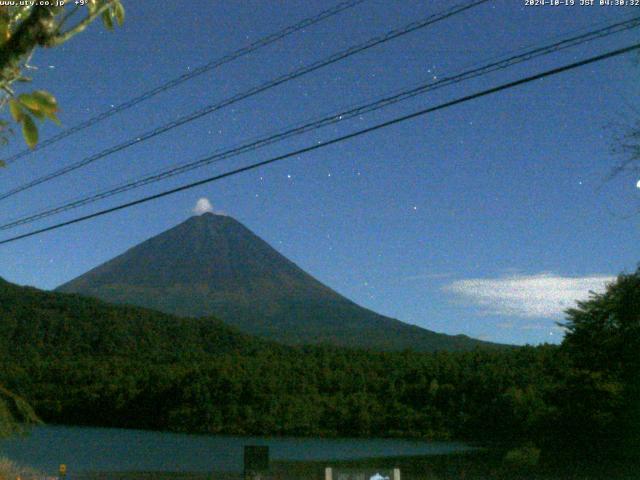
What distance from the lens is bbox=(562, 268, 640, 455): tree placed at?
969 inches

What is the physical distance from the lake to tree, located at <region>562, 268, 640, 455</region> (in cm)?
1721

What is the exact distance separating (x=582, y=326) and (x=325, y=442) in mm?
36147

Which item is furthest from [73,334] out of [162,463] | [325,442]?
[162,463]

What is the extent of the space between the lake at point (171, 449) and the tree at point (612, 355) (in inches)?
678

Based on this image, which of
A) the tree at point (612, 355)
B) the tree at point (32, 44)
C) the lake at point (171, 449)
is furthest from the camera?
the lake at point (171, 449)

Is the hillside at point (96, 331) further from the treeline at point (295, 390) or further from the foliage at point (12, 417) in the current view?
the foliage at point (12, 417)

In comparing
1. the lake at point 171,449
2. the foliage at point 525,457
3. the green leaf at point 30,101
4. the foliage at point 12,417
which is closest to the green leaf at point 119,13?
the green leaf at point 30,101

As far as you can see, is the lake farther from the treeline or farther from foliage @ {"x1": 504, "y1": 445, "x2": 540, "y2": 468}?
foliage @ {"x1": 504, "y1": 445, "x2": 540, "y2": 468}

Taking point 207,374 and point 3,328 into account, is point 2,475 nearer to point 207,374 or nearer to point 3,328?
point 207,374

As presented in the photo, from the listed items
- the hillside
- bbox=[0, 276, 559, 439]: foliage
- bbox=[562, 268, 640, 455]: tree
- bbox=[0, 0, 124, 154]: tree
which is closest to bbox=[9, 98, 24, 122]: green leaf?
bbox=[0, 0, 124, 154]: tree

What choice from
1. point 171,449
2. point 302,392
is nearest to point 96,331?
point 302,392

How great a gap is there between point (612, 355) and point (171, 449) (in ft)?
101

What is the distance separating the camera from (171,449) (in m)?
49.4

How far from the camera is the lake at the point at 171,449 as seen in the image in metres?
39.4
